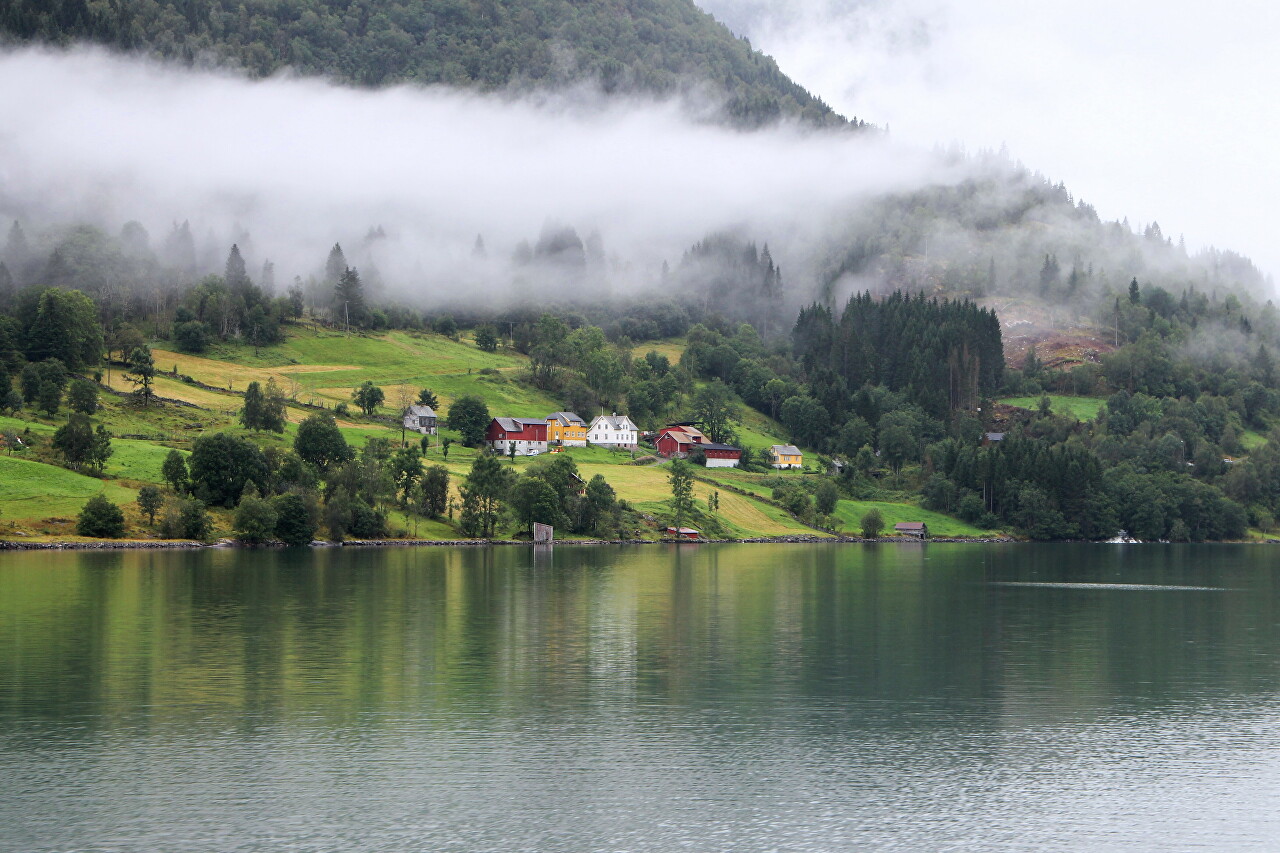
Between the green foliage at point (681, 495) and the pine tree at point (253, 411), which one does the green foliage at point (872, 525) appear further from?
the pine tree at point (253, 411)

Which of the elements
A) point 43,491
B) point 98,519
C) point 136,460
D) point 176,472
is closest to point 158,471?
point 136,460

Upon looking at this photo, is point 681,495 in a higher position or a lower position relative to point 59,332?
lower

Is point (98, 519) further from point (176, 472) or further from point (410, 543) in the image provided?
point (410, 543)

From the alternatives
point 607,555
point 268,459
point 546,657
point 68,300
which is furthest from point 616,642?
point 68,300

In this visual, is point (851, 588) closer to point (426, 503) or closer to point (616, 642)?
point (616, 642)

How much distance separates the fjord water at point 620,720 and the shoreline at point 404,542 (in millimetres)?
33478

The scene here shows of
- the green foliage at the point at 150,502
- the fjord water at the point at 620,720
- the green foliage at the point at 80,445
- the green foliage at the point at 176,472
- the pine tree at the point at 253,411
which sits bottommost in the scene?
the fjord water at the point at 620,720

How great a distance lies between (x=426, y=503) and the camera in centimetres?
→ 15838

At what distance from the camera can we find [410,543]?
484 feet

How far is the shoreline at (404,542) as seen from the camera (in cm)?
12531

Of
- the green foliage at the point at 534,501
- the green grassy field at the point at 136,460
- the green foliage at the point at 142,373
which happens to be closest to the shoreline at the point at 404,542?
the green foliage at the point at 534,501

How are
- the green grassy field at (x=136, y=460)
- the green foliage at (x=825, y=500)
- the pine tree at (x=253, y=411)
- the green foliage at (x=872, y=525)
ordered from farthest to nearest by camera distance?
the green foliage at (x=825, y=500) < the green foliage at (x=872, y=525) < the pine tree at (x=253, y=411) < the green grassy field at (x=136, y=460)

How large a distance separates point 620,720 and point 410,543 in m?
104

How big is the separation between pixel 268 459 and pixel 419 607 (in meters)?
74.2
